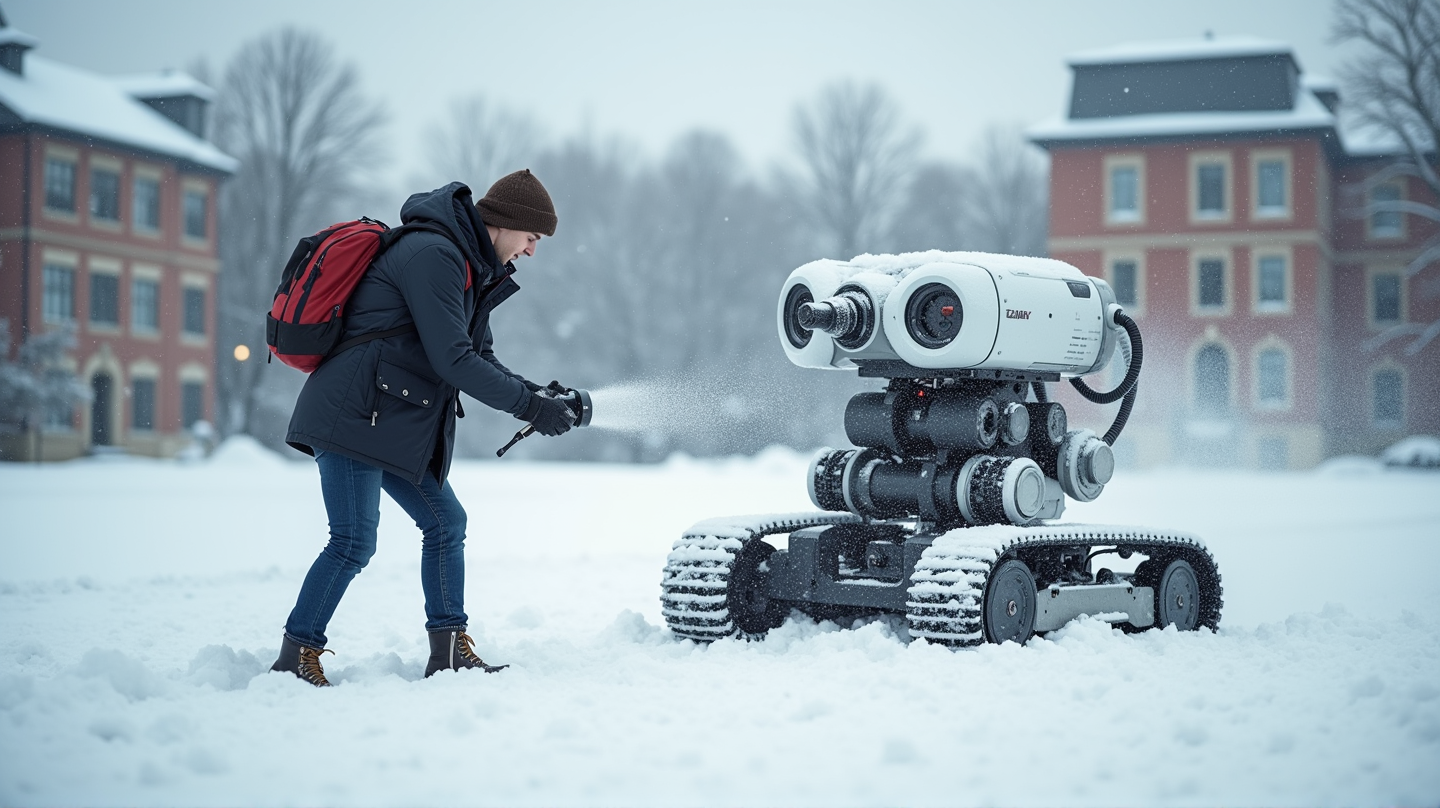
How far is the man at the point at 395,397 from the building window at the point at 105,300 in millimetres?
33065

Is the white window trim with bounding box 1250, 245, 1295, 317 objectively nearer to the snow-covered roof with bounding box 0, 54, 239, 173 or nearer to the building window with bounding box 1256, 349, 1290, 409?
the building window with bounding box 1256, 349, 1290, 409

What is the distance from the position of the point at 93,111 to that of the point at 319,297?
109ft

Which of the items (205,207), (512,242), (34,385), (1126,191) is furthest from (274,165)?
(512,242)

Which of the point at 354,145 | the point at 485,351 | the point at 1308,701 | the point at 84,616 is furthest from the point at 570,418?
the point at 354,145

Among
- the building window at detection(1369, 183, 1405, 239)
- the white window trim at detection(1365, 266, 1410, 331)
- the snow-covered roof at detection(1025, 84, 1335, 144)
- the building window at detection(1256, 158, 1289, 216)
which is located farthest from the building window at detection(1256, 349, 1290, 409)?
the building window at detection(1369, 183, 1405, 239)

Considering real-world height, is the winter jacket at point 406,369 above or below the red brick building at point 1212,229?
below

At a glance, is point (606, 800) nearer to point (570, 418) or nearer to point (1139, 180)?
point (570, 418)

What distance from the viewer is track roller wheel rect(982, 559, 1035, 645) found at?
18.4 feet

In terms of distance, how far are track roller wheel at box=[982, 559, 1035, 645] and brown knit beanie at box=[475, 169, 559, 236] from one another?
2228 mm

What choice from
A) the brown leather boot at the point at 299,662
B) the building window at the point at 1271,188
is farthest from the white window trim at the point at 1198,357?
the brown leather boot at the point at 299,662

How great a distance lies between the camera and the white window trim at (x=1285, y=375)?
34969 millimetres

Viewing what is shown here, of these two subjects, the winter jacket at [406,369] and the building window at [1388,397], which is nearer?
the winter jacket at [406,369]

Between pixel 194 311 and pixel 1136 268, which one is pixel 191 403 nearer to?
pixel 194 311

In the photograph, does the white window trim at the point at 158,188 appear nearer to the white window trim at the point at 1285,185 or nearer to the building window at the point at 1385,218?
the white window trim at the point at 1285,185
